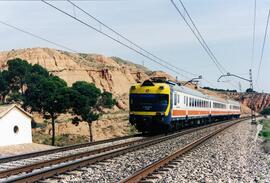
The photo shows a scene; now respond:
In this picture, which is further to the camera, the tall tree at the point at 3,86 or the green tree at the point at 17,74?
the green tree at the point at 17,74

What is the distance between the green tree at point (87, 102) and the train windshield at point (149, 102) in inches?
1157

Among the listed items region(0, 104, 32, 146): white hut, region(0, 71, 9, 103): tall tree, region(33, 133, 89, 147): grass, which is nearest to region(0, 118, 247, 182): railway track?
region(0, 104, 32, 146): white hut

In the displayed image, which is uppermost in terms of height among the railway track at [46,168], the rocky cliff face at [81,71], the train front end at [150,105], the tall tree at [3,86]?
the rocky cliff face at [81,71]

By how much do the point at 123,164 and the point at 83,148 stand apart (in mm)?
5997

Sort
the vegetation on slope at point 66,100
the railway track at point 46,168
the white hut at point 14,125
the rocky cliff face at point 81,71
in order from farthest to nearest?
the rocky cliff face at point 81,71, the vegetation on slope at point 66,100, the white hut at point 14,125, the railway track at point 46,168

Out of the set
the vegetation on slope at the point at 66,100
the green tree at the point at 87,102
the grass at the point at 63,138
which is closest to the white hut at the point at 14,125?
the vegetation on slope at the point at 66,100

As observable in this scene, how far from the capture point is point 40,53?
5881 inches

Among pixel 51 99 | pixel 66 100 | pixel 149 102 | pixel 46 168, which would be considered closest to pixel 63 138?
pixel 51 99

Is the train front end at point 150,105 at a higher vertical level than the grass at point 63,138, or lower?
higher

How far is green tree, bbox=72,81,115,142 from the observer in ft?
192

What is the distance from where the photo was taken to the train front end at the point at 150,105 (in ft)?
83.7

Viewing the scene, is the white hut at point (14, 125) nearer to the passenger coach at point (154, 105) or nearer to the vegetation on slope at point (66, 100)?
the passenger coach at point (154, 105)

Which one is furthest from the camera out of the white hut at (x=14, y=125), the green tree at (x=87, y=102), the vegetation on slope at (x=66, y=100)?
the green tree at (x=87, y=102)

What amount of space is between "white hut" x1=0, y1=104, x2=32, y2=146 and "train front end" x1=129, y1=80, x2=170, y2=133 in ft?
38.1
